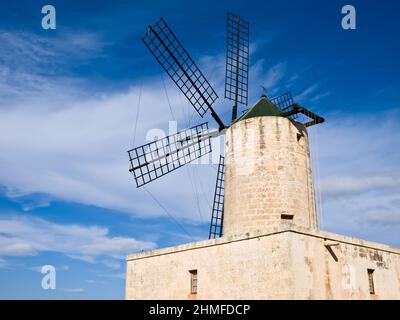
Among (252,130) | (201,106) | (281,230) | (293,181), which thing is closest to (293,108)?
(252,130)

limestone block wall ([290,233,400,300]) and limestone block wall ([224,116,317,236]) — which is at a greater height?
limestone block wall ([224,116,317,236])

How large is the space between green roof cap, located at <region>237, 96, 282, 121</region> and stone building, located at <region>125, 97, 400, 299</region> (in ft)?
0.11

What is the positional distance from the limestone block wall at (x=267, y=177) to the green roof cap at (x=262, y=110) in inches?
12.7

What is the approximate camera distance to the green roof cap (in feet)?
46.5

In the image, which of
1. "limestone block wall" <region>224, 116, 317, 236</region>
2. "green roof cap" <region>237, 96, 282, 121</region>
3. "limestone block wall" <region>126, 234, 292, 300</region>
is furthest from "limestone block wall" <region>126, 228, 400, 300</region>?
"green roof cap" <region>237, 96, 282, 121</region>

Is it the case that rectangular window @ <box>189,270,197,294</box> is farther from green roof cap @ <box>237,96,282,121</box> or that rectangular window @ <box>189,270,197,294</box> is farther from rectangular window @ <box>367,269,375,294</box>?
green roof cap @ <box>237,96,282,121</box>

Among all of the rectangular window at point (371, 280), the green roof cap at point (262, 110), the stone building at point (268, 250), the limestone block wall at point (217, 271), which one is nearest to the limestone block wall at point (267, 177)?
the stone building at point (268, 250)

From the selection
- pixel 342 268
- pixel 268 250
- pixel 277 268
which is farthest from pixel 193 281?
pixel 342 268

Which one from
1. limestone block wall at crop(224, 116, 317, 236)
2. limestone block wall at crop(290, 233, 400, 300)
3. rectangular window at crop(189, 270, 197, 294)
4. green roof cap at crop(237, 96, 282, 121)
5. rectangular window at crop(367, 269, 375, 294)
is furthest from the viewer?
green roof cap at crop(237, 96, 282, 121)

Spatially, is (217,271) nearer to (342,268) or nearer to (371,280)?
(342,268)

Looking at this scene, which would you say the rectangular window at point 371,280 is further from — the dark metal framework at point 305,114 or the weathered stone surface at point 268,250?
the dark metal framework at point 305,114

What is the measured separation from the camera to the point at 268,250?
1015cm
